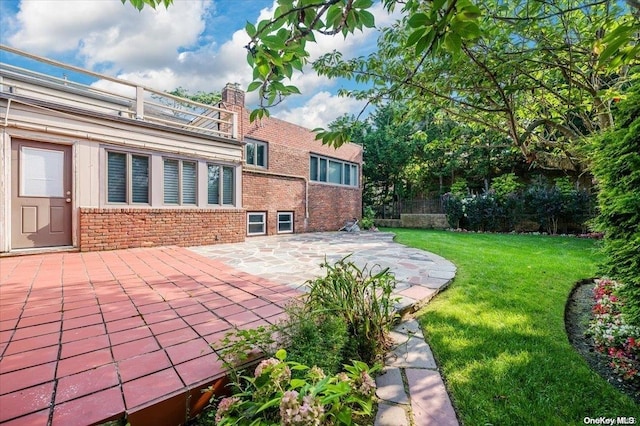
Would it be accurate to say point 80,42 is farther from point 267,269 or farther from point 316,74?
point 267,269

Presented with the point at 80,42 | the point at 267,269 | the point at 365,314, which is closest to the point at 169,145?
the point at 80,42

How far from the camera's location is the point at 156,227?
632cm

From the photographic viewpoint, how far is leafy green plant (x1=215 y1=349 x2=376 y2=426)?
1.09 m

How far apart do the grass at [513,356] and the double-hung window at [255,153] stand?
7.41 m

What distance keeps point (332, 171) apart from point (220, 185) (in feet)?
19.0

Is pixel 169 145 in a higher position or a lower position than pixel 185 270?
higher

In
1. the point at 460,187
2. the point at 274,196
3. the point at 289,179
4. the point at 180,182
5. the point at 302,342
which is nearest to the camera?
the point at 302,342

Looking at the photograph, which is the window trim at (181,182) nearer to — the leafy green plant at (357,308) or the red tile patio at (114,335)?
the red tile patio at (114,335)

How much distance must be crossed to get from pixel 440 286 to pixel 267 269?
248cm

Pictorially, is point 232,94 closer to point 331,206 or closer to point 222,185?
Answer: point 222,185

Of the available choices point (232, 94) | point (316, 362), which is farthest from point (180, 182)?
point (316, 362)

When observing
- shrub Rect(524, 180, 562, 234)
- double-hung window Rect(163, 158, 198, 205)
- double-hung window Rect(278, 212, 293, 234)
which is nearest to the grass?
double-hung window Rect(163, 158, 198, 205)

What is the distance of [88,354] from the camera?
1.74 metres

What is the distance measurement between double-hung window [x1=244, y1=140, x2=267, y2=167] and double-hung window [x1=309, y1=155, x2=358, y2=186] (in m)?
2.19
